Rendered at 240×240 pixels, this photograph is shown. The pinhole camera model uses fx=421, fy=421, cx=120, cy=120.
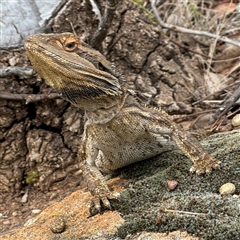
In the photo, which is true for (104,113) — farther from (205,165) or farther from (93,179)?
(205,165)

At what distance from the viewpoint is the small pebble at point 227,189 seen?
9.54ft

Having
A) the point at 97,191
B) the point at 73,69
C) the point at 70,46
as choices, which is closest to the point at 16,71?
the point at 70,46

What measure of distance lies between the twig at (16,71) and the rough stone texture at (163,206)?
1.56 metres

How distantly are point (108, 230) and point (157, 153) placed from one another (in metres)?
1.30

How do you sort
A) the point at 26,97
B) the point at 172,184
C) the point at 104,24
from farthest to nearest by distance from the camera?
the point at 104,24 < the point at 26,97 < the point at 172,184

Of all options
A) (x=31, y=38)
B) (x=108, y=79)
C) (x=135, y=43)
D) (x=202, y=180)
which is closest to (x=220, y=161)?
(x=202, y=180)

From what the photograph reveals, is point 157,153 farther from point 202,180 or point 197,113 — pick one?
point 197,113

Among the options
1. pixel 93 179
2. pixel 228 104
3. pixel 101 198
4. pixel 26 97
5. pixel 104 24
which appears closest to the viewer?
pixel 101 198

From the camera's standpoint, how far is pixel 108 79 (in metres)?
3.46

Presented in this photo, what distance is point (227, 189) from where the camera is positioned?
2.92 metres

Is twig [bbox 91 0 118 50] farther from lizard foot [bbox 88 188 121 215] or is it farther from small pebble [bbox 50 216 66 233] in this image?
small pebble [bbox 50 216 66 233]

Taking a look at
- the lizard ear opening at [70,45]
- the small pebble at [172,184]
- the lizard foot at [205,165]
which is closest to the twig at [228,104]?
the lizard foot at [205,165]

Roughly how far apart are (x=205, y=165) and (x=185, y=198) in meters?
0.45

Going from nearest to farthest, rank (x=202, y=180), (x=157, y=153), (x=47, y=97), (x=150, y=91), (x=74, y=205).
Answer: (x=202, y=180) → (x=74, y=205) → (x=157, y=153) → (x=47, y=97) → (x=150, y=91)
